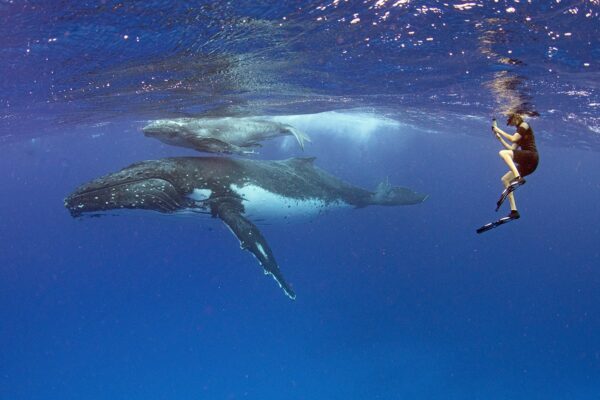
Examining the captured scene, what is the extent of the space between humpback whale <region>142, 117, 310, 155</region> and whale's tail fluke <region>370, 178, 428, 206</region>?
3.60m

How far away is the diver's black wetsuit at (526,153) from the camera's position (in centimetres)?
625

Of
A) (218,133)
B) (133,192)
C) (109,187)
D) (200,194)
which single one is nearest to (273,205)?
(200,194)

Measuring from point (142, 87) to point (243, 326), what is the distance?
82.1ft

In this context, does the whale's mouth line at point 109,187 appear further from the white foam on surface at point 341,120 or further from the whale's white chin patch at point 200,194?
the white foam on surface at point 341,120

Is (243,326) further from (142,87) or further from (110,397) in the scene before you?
(142,87)

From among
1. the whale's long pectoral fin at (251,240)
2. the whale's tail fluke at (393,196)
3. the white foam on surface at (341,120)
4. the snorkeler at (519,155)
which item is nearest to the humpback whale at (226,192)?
the whale's long pectoral fin at (251,240)

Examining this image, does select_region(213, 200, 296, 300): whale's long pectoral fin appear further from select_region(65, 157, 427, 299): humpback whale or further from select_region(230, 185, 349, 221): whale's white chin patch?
select_region(230, 185, 349, 221): whale's white chin patch

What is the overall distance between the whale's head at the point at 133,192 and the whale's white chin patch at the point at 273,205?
1.62 m

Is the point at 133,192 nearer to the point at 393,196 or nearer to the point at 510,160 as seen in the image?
the point at 510,160

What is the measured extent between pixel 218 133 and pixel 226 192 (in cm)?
370

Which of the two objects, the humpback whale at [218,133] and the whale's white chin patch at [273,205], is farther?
the humpback whale at [218,133]

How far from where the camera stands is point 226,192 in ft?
35.4

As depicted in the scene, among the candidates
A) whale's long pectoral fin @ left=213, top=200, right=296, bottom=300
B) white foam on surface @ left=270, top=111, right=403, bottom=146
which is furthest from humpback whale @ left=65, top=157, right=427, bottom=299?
Result: white foam on surface @ left=270, top=111, right=403, bottom=146

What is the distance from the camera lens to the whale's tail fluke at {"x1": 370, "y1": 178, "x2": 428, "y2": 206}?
15.9 m
